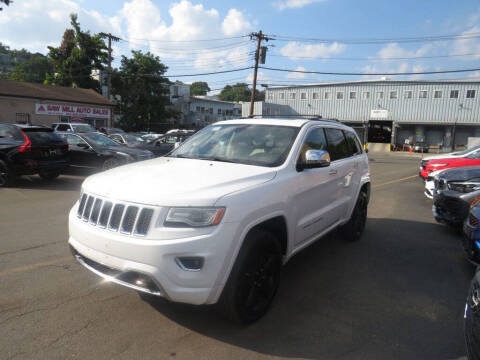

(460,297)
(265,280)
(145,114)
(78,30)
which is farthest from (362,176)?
(78,30)

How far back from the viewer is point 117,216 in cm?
260

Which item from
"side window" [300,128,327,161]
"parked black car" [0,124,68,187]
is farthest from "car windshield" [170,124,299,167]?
"parked black car" [0,124,68,187]

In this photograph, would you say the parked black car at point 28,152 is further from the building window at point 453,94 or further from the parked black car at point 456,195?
the building window at point 453,94

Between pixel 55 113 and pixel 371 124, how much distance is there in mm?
37754

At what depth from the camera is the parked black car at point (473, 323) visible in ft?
6.88

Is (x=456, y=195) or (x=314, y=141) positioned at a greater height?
(x=314, y=141)

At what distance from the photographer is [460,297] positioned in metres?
3.56

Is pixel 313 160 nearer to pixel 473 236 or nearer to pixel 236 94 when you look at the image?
pixel 473 236

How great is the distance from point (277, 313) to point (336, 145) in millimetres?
2461

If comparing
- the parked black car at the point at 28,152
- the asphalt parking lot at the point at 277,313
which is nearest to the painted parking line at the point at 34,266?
the asphalt parking lot at the point at 277,313

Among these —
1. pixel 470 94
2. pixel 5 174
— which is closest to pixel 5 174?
pixel 5 174

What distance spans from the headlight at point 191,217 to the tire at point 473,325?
1826 mm

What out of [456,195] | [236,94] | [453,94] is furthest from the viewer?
[236,94]

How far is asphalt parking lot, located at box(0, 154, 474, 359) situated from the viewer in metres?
2.58
